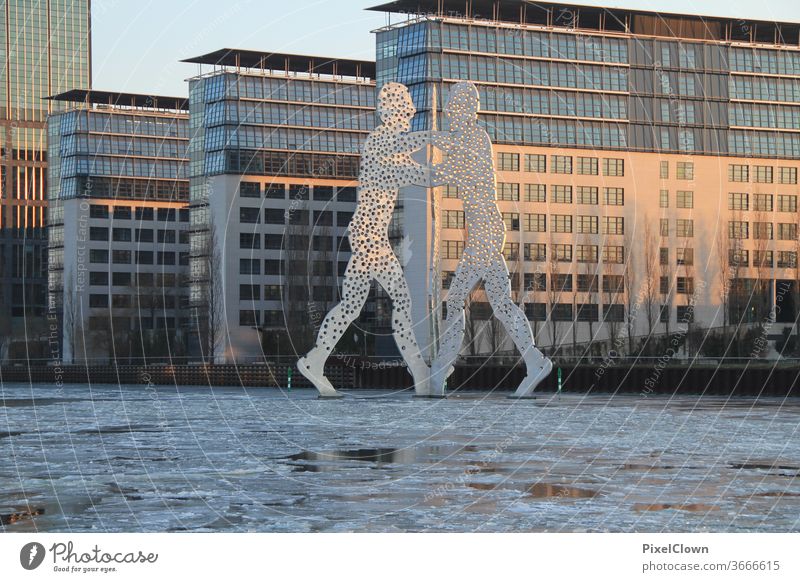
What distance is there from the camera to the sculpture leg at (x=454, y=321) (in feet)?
179

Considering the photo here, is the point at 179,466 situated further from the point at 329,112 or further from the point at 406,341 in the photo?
the point at 329,112

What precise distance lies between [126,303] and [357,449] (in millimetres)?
119118

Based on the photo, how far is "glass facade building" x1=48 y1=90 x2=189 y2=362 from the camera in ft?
474

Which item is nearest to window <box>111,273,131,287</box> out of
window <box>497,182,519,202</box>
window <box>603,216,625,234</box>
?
window <box>497,182,519,202</box>

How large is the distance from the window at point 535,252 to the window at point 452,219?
5469 mm

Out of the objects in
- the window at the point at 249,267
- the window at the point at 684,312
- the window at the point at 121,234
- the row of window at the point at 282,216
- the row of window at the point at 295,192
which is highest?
the row of window at the point at 295,192

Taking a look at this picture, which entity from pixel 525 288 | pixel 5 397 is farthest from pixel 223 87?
pixel 5 397

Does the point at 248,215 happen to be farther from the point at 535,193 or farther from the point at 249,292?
the point at 535,193

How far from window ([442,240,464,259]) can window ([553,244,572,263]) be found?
734 cm

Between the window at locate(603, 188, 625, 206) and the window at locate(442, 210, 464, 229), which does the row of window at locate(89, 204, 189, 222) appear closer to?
the window at locate(442, 210, 464, 229)

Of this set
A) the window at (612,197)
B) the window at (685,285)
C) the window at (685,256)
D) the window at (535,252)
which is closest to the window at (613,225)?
the window at (612,197)

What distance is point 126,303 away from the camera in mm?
146125
